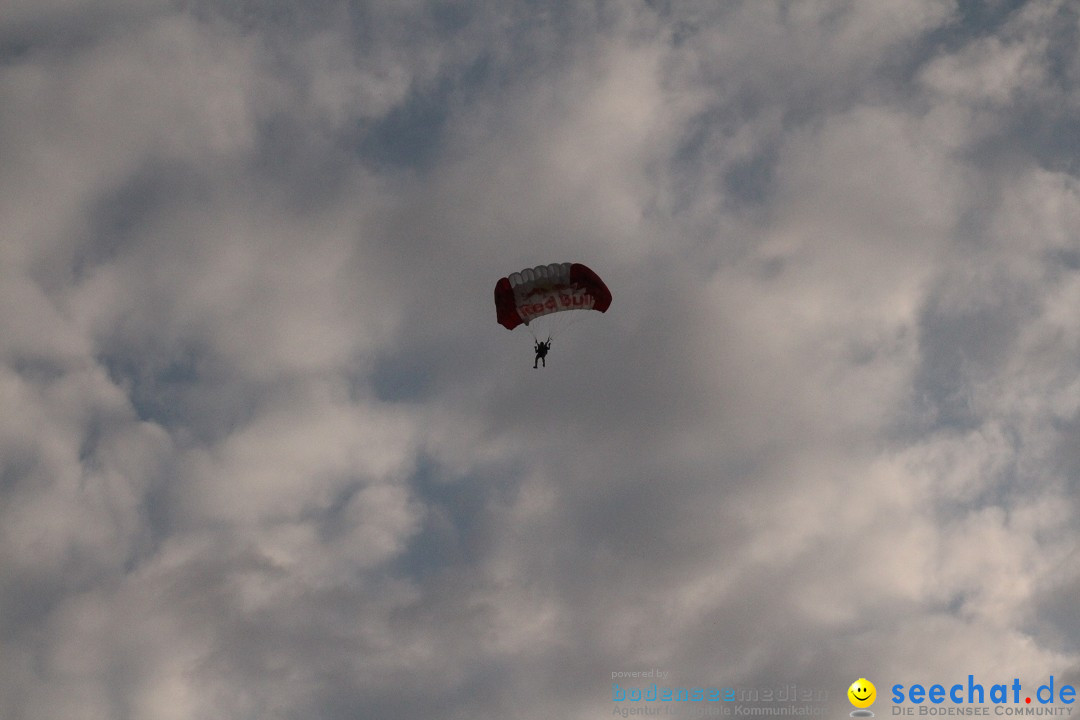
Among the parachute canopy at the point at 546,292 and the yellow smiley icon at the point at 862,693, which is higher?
the parachute canopy at the point at 546,292

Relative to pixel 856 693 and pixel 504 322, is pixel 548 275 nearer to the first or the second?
pixel 504 322

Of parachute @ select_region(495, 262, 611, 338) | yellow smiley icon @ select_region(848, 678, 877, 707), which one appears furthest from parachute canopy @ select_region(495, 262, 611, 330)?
yellow smiley icon @ select_region(848, 678, 877, 707)

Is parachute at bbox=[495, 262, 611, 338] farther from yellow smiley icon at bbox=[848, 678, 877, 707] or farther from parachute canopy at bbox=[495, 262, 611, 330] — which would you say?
yellow smiley icon at bbox=[848, 678, 877, 707]

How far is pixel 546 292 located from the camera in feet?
193

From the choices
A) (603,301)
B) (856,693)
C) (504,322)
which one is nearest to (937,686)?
(856,693)

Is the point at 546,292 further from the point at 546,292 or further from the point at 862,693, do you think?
the point at 862,693

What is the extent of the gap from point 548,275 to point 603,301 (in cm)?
514

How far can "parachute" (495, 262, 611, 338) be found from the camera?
5859 cm

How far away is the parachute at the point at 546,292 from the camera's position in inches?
2307

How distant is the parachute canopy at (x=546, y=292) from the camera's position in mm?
58594

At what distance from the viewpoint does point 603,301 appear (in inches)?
2373

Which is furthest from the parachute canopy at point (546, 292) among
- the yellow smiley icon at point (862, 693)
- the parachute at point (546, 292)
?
the yellow smiley icon at point (862, 693)

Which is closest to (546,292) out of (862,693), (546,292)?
(546,292)

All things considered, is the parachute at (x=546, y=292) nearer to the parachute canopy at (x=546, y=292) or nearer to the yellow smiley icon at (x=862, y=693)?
the parachute canopy at (x=546, y=292)
